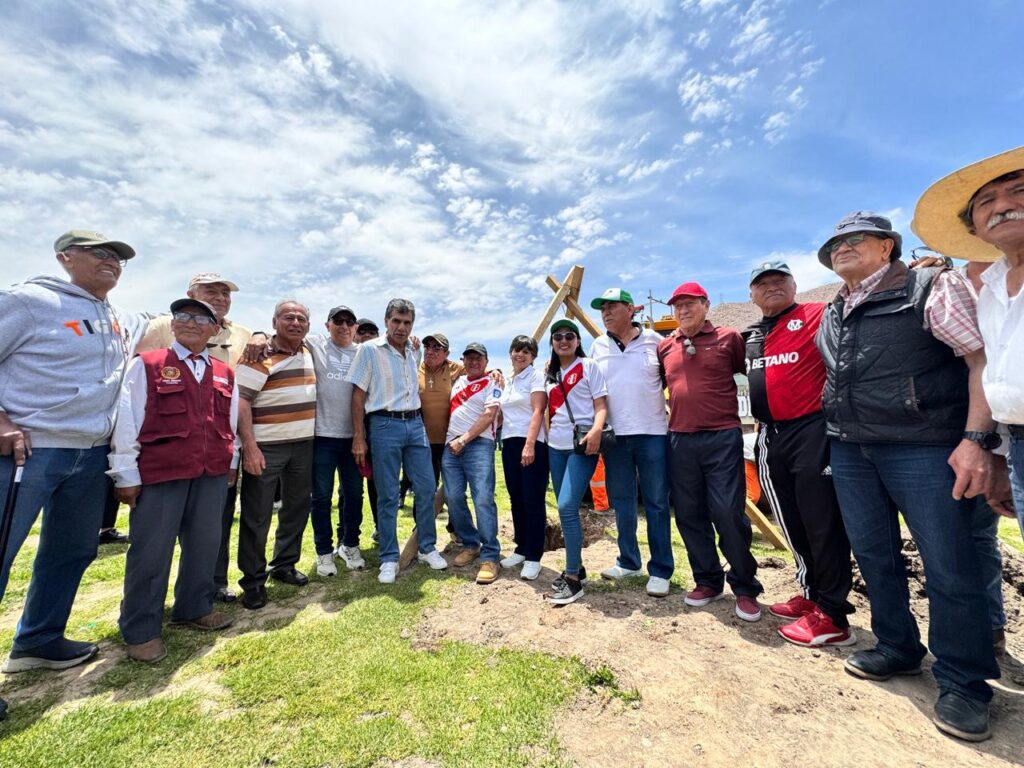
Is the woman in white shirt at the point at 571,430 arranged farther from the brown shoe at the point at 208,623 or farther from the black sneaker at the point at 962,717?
the brown shoe at the point at 208,623

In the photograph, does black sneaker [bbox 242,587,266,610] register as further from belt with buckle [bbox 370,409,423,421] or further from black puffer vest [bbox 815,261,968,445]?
black puffer vest [bbox 815,261,968,445]

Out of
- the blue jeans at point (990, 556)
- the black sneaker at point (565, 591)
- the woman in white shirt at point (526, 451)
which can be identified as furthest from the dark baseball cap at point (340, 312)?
the blue jeans at point (990, 556)

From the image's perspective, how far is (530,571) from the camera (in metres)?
4.74

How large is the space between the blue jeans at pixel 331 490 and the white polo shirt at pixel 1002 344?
16.0 feet

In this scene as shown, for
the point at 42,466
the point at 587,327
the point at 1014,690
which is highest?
the point at 587,327

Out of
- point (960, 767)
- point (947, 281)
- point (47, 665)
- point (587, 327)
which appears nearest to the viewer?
point (960, 767)

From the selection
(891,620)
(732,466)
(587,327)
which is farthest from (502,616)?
(587,327)

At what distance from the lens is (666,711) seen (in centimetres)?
258

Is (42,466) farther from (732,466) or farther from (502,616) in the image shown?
(732,466)

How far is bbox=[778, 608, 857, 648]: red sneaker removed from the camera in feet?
10.8

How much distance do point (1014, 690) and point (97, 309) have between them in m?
6.42

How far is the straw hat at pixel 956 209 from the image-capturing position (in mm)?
2084

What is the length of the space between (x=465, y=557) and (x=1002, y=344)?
15.4 ft

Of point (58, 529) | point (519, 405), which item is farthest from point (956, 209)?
point (58, 529)
